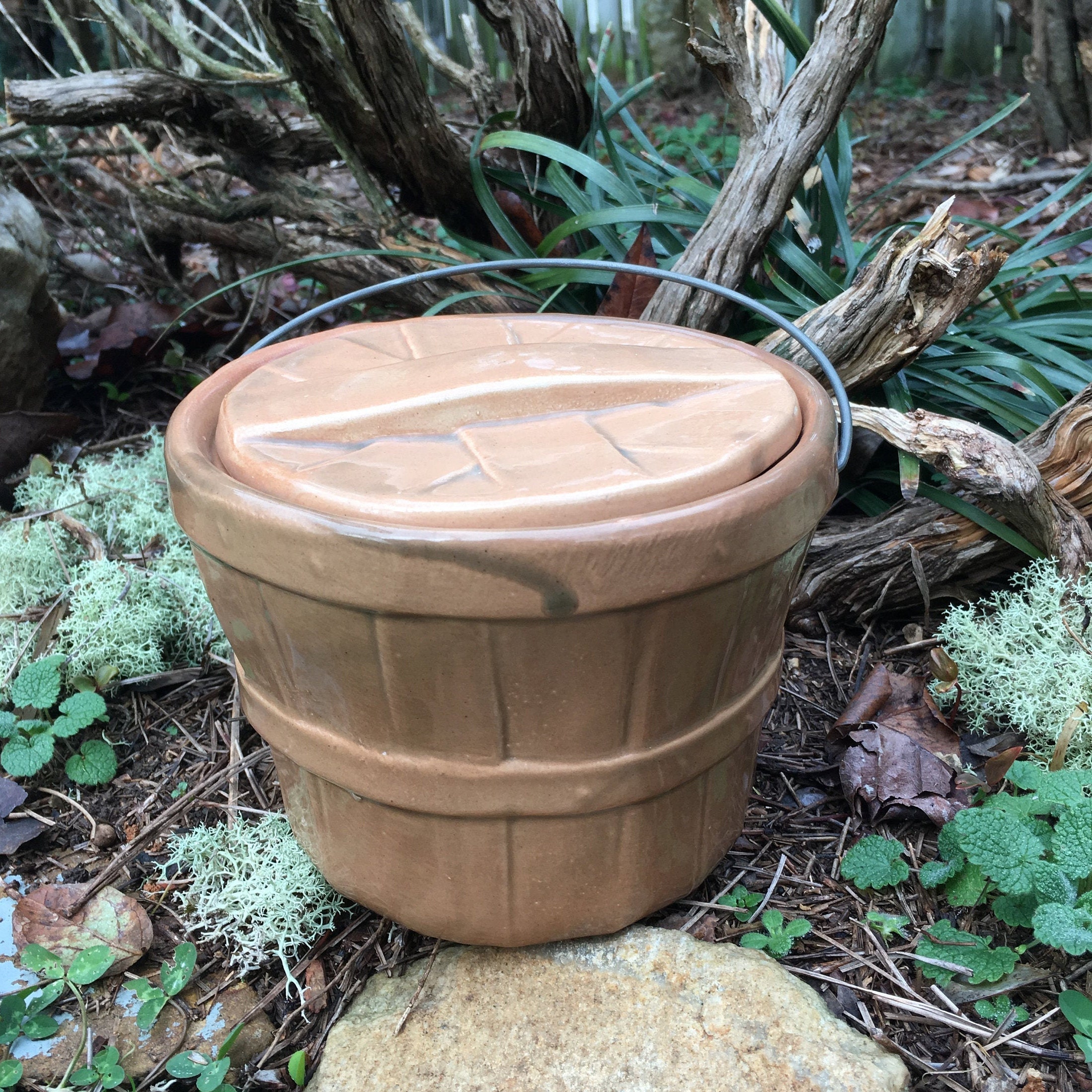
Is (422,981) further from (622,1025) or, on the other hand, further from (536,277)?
(536,277)

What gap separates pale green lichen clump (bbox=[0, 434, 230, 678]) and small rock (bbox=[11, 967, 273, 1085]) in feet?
2.16

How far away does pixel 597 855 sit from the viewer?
1134 mm

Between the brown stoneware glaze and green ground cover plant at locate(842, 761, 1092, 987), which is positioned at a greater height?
the brown stoneware glaze

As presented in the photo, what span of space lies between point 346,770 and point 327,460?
365 millimetres

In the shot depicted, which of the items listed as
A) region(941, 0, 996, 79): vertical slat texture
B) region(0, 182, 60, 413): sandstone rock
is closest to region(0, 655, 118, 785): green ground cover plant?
region(0, 182, 60, 413): sandstone rock

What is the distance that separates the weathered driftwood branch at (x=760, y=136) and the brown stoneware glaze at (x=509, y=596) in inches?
29.2

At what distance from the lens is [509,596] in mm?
887

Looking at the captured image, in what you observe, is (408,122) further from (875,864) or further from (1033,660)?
(875,864)

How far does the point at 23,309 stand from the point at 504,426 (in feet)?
6.09

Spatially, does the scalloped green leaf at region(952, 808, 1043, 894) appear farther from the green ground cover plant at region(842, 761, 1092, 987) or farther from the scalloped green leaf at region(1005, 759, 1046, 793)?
the scalloped green leaf at region(1005, 759, 1046, 793)

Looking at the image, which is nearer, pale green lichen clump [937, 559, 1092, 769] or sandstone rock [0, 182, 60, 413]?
pale green lichen clump [937, 559, 1092, 769]

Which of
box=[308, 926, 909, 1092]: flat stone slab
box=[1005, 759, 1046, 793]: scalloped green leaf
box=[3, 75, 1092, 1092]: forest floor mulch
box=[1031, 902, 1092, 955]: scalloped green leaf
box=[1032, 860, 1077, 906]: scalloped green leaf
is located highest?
box=[1031, 902, 1092, 955]: scalloped green leaf

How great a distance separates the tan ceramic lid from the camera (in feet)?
3.07

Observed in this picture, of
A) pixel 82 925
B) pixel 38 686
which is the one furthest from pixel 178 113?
pixel 82 925
